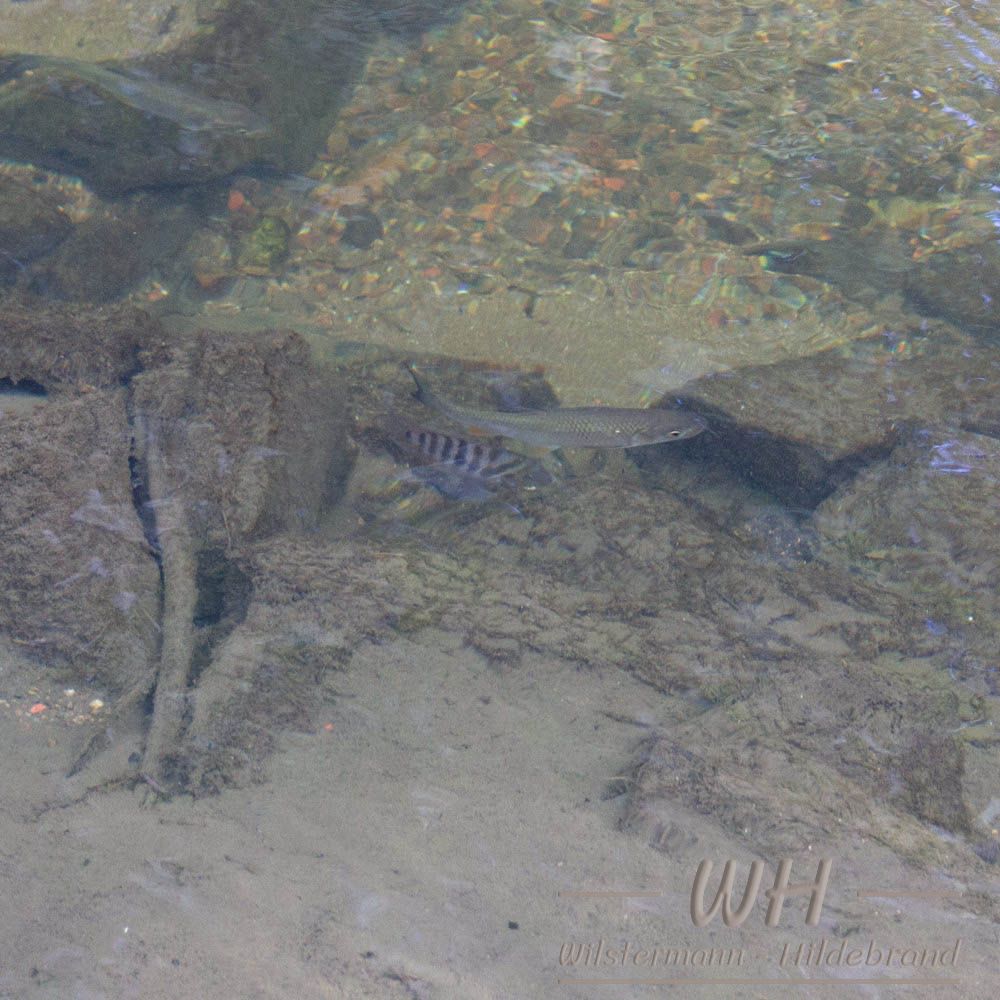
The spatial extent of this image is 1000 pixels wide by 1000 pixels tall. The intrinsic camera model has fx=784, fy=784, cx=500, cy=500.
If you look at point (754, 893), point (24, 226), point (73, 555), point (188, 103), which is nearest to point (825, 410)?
point (754, 893)

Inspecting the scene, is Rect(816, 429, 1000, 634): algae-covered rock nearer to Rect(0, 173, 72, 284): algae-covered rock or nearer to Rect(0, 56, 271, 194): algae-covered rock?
Rect(0, 56, 271, 194): algae-covered rock

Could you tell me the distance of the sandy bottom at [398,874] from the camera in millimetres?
2285

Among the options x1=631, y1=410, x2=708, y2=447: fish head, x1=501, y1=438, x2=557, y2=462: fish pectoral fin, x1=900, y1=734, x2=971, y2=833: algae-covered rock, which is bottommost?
x1=501, y1=438, x2=557, y2=462: fish pectoral fin

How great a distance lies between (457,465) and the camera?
5496 millimetres

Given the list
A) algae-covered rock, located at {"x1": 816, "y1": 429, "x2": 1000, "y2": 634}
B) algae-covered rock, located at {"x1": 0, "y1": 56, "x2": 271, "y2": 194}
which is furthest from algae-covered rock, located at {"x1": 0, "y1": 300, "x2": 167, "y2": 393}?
algae-covered rock, located at {"x1": 816, "y1": 429, "x2": 1000, "y2": 634}

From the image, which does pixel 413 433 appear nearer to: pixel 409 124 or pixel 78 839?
pixel 78 839

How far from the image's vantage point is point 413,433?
18.3 ft

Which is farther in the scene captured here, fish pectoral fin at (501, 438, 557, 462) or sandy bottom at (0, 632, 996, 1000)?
fish pectoral fin at (501, 438, 557, 462)

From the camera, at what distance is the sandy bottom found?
229cm

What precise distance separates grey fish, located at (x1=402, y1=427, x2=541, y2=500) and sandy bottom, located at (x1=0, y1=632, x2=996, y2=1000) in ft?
7.21

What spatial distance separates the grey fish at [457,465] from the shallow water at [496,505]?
55mm

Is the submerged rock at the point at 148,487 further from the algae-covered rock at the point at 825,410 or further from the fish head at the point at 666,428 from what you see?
the algae-covered rock at the point at 825,410

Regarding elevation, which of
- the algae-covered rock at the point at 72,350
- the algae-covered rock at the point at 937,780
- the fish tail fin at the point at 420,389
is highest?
the algae-covered rock at the point at 937,780

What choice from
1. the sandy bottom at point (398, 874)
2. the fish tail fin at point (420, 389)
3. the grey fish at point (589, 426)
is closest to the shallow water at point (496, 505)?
the sandy bottom at point (398, 874)
